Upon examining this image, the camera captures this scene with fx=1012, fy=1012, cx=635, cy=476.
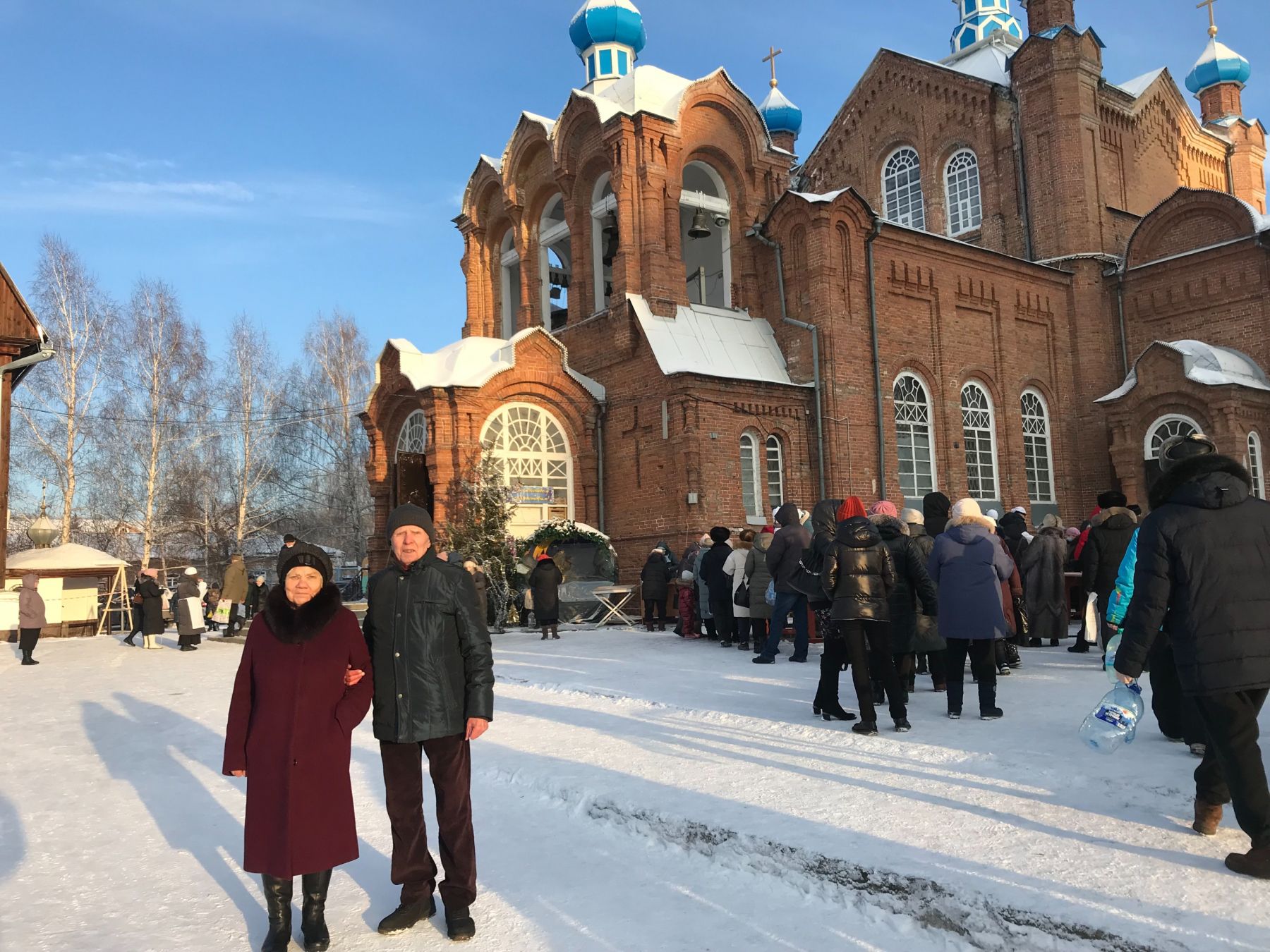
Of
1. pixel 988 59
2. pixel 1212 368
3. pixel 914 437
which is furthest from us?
pixel 988 59

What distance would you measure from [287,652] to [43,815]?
3.24 m

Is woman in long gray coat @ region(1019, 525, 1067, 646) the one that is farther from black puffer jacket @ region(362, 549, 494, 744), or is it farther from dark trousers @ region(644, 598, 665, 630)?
black puffer jacket @ region(362, 549, 494, 744)

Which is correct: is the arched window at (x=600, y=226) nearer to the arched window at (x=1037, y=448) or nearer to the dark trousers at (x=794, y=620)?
the arched window at (x=1037, y=448)

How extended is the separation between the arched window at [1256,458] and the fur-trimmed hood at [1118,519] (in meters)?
14.4

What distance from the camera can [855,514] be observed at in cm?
765

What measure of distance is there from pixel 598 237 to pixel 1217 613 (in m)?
19.5

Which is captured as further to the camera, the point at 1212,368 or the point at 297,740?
the point at 1212,368

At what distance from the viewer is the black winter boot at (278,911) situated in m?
3.79

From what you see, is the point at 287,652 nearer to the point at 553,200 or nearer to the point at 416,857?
the point at 416,857

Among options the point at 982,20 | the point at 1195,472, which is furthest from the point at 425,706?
the point at 982,20

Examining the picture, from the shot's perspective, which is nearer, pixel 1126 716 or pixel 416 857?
pixel 416 857

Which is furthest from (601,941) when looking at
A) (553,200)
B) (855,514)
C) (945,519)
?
(553,200)

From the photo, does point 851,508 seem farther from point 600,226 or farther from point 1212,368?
point 1212,368

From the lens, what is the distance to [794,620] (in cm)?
1124
